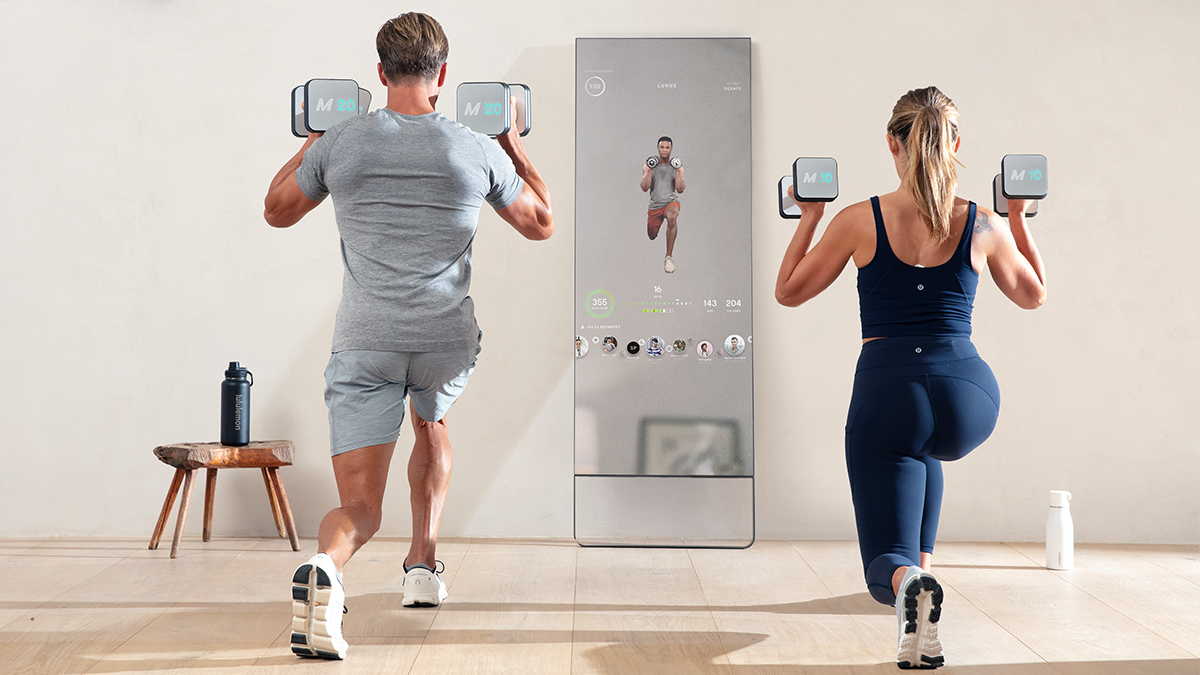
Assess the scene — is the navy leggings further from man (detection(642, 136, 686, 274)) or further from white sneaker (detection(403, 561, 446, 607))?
man (detection(642, 136, 686, 274))

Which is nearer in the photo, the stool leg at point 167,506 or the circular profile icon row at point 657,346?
the stool leg at point 167,506

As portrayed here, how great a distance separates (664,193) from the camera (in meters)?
3.43

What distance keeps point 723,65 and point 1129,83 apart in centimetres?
155

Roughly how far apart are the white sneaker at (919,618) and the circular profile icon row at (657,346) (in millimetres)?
1709

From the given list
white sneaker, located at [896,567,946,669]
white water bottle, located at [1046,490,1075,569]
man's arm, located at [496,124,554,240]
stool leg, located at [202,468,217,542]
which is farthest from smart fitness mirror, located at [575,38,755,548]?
white sneaker, located at [896,567,946,669]

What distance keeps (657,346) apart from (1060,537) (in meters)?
1.49

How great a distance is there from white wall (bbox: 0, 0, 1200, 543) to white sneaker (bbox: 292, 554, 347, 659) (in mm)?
1602

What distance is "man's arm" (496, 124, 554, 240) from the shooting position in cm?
219

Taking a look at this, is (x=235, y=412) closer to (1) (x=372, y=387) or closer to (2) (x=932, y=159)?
(1) (x=372, y=387)

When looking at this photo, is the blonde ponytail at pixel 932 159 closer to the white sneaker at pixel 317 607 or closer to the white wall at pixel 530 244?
the white sneaker at pixel 317 607

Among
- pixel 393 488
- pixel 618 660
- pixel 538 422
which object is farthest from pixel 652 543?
pixel 618 660

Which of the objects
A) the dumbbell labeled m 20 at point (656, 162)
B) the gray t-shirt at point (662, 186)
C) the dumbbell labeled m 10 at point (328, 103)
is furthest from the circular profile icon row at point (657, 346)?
the dumbbell labeled m 10 at point (328, 103)

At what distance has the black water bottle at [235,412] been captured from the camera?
3.19 metres

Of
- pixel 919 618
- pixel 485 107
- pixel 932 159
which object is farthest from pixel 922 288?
pixel 485 107
